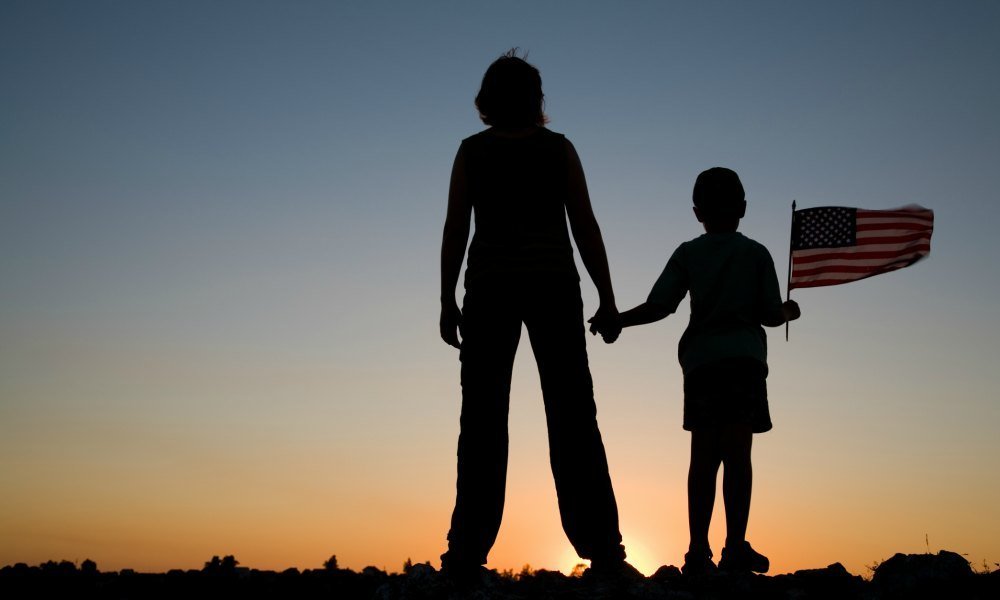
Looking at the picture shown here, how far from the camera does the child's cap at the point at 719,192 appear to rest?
20.2 ft

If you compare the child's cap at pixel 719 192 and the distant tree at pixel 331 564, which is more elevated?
the child's cap at pixel 719 192

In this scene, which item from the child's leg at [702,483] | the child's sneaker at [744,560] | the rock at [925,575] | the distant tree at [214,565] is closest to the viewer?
the rock at [925,575]

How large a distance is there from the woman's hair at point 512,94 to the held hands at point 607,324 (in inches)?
47.3

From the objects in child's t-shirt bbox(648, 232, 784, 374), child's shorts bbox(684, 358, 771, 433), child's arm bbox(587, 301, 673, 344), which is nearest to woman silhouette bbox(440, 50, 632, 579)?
child's arm bbox(587, 301, 673, 344)

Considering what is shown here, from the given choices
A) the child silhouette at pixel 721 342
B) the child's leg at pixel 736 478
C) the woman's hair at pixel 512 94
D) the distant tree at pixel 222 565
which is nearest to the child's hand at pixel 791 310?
the child silhouette at pixel 721 342

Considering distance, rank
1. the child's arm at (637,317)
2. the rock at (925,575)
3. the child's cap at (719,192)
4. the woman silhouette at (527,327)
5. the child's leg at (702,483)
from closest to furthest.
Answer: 1. the rock at (925,575)
2. the woman silhouette at (527,327)
3. the child's leg at (702,483)
4. the child's arm at (637,317)
5. the child's cap at (719,192)

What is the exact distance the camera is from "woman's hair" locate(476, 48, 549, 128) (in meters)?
5.75

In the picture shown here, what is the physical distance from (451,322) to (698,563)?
6.58 ft

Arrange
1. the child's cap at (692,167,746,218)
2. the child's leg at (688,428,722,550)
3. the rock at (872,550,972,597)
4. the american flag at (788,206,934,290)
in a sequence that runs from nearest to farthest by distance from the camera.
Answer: the rock at (872,550,972,597) → the child's leg at (688,428,722,550) → the child's cap at (692,167,746,218) → the american flag at (788,206,934,290)

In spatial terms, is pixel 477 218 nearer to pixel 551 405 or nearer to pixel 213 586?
pixel 551 405

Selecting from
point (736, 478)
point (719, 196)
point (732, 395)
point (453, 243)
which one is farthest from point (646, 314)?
point (453, 243)

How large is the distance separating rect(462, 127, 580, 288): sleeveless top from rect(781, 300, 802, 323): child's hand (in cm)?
170

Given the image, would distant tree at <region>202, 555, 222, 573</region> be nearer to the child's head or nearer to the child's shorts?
the child's shorts

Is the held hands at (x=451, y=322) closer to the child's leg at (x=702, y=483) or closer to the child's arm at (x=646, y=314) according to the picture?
the child's arm at (x=646, y=314)
